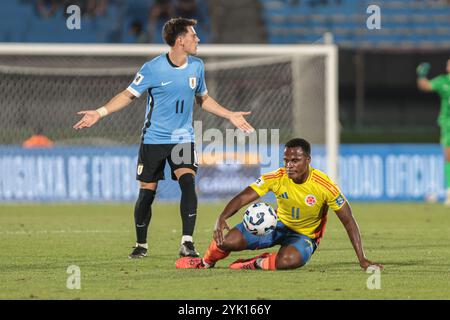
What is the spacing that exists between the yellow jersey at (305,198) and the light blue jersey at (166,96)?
1.43 m

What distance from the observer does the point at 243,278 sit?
7.71 meters

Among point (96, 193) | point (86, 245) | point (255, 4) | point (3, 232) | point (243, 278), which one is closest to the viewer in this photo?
point (243, 278)

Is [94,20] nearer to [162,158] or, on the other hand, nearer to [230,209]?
[162,158]

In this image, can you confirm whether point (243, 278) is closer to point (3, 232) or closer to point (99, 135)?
point (3, 232)

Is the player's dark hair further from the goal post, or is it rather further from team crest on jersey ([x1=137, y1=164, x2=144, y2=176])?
the goal post

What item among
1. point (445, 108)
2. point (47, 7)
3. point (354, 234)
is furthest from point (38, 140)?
point (354, 234)

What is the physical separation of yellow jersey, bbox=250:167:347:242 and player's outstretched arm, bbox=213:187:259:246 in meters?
0.07

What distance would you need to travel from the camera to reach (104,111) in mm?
9070

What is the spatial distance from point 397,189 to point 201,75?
356 inches

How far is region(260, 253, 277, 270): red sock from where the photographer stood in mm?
8234

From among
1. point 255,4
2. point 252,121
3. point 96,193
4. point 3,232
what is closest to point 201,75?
point 3,232

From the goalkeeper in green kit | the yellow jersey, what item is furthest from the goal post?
the yellow jersey

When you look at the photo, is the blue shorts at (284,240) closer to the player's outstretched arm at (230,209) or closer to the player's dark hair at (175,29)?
the player's outstretched arm at (230,209)

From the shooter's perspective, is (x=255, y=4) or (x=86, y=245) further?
(x=255, y=4)
